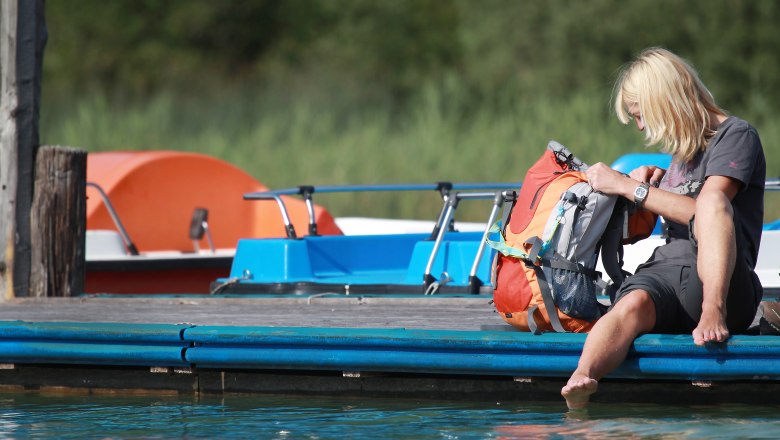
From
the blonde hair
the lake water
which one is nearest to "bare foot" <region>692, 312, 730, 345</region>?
the lake water

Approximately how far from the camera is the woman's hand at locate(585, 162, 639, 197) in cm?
454

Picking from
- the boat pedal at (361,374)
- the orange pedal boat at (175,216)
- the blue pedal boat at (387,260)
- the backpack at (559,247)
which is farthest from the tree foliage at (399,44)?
the backpack at (559,247)

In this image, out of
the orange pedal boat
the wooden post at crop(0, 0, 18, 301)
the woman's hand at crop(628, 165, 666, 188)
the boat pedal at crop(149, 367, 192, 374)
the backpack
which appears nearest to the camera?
the backpack

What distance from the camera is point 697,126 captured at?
4.51 m

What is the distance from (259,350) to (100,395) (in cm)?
84

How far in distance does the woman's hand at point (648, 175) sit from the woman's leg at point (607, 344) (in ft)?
1.60

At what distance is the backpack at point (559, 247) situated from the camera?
4.60 meters

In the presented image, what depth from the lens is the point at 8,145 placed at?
6.77 m

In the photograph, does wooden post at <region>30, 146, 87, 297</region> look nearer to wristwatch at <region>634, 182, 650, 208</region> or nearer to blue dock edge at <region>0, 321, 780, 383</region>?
blue dock edge at <region>0, 321, 780, 383</region>

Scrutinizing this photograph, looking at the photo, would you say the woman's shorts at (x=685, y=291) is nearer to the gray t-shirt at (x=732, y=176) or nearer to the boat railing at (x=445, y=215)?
the gray t-shirt at (x=732, y=176)

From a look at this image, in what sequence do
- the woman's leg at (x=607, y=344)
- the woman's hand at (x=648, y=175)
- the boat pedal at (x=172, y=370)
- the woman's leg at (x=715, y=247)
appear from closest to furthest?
the woman's leg at (x=715, y=247)
the woman's leg at (x=607, y=344)
the woman's hand at (x=648, y=175)
the boat pedal at (x=172, y=370)

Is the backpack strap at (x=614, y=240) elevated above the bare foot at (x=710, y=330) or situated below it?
above

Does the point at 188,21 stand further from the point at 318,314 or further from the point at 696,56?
the point at 318,314

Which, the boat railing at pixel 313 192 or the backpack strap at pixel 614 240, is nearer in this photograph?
the backpack strap at pixel 614 240
